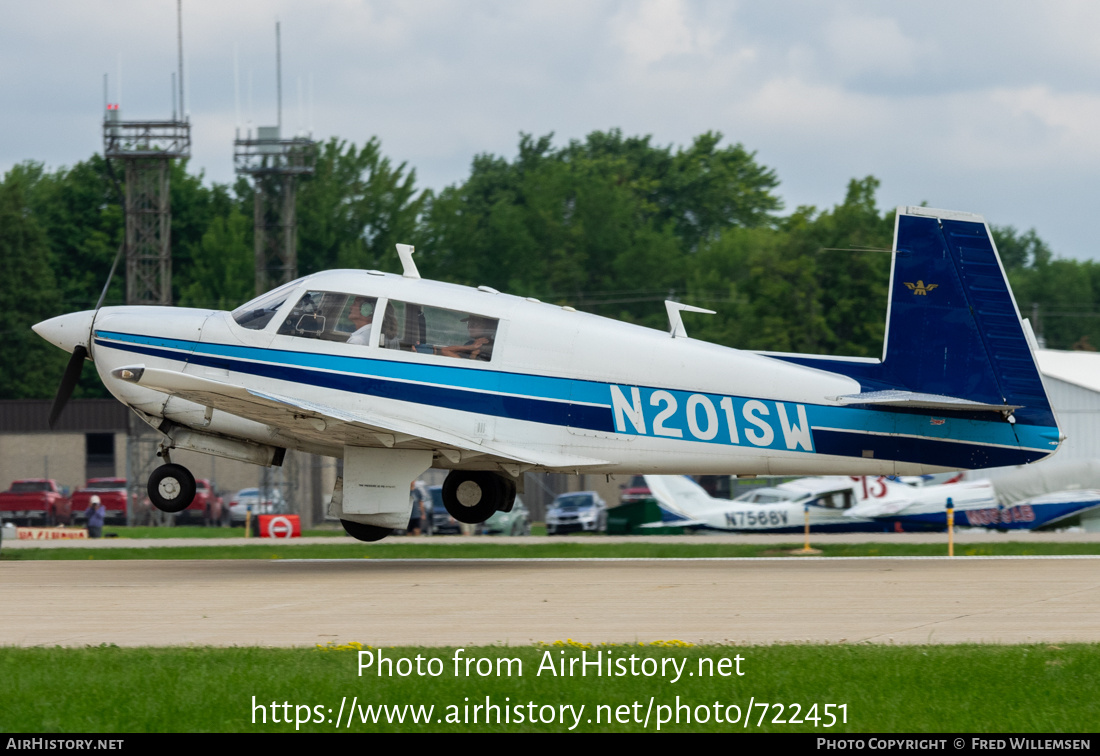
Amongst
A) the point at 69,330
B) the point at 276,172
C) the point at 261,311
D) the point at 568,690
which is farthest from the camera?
the point at 276,172

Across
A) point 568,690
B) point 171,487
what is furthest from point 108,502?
point 568,690

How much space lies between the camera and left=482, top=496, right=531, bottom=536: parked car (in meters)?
34.2

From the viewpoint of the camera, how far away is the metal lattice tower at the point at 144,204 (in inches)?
1756

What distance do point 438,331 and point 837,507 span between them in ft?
56.2

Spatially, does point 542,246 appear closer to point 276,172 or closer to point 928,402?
point 276,172

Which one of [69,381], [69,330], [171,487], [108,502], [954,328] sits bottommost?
[108,502]

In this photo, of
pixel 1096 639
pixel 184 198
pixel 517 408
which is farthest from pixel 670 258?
pixel 1096 639

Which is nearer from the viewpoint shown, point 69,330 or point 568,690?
point 568,690

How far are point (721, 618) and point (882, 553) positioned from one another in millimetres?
10177

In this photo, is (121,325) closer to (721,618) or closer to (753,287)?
(721,618)

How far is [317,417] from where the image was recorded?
1561 centimetres

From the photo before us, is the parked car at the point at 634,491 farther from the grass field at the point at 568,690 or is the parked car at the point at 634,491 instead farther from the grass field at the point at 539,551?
the grass field at the point at 568,690

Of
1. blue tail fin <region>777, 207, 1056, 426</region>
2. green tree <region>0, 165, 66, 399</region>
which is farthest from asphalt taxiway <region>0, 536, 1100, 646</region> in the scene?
green tree <region>0, 165, 66, 399</region>

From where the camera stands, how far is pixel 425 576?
651 inches
